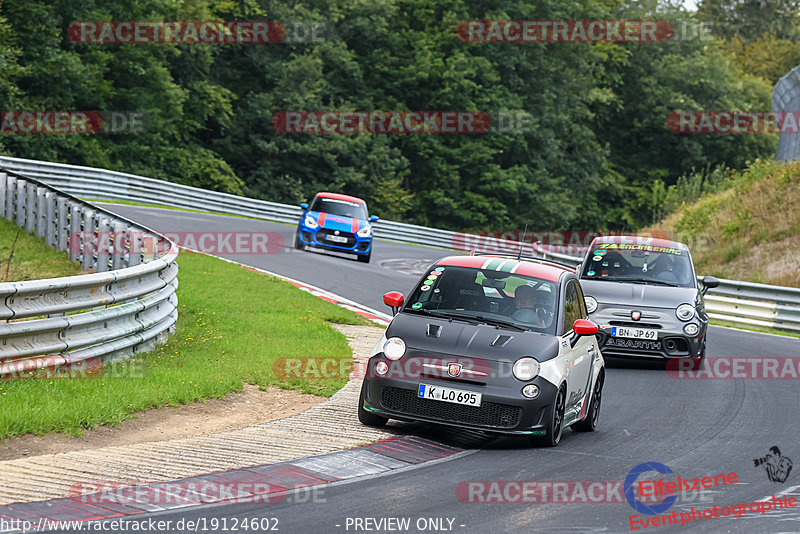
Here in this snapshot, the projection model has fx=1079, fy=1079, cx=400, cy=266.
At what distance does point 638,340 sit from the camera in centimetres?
1467

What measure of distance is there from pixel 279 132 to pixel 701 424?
4206cm

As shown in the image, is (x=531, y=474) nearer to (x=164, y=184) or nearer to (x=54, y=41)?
(x=164, y=184)

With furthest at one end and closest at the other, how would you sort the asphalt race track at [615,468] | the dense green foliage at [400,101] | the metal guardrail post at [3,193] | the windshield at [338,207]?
the dense green foliage at [400,101] → the windshield at [338,207] → the metal guardrail post at [3,193] → the asphalt race track at [615,468]

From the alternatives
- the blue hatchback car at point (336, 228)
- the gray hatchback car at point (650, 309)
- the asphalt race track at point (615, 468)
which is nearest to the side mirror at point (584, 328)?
the asphalt race track at point (615, 468)

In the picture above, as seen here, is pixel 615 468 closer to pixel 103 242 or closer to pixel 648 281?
pixel 648 281

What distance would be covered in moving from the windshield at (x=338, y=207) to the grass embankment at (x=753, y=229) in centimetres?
1016

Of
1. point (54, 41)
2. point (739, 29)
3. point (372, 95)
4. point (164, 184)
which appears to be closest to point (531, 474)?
point (164, 184)

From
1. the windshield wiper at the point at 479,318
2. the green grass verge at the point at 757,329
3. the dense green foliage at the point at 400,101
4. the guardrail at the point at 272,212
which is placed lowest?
the green grass verge at the point at 757,329

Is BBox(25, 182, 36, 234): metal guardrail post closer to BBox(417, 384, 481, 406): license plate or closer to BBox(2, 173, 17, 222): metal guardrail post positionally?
BBox(2, 173, 17, 222): metal guardrail post

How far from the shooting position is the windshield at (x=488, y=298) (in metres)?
9.60

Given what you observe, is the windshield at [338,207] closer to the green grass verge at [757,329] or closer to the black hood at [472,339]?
the green grass verge at [757,329]

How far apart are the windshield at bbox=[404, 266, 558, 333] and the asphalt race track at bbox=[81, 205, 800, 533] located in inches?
42.0

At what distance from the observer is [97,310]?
33.3 feet

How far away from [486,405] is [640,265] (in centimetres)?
769
